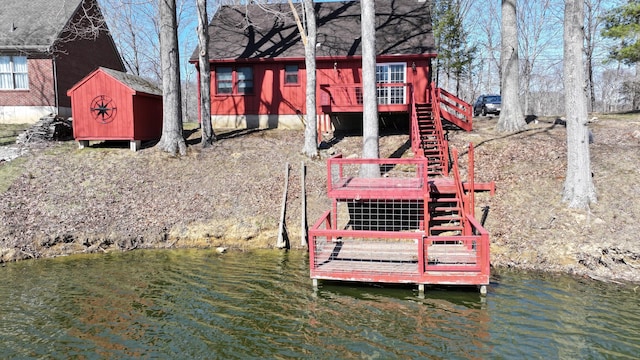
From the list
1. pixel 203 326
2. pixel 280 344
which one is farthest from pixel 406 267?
pixel 203 326

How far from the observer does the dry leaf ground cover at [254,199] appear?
11.3 meters

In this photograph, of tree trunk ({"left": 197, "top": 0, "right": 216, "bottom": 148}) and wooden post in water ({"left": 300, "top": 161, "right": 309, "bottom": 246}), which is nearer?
wooden post in water ({"left": 300, "top": 161, "right": 309, "bottom": 246})

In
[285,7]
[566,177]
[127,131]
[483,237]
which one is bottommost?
[483,237]

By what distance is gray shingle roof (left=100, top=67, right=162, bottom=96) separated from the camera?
1823 centimetres

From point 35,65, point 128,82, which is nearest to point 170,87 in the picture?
point 128,82

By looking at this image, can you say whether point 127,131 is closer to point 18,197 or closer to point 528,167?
point 18,197

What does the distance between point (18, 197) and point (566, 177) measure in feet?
55.4

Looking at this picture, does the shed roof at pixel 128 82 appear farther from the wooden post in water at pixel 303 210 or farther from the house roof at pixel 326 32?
the wooden post in water at pixel 303 210

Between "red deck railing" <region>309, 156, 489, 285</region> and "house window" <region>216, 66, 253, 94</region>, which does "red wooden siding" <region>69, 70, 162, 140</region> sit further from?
"red deck railing" <region>309, 156, 489, 285</region>

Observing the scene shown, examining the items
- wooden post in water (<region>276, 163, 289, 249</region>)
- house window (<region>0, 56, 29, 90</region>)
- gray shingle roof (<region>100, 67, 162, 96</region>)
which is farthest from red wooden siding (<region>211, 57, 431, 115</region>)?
house window (<region>0, 56, 29, 90</region>)

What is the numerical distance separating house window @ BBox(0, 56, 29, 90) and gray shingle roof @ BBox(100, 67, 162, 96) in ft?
22.9

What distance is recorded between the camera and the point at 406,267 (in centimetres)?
977

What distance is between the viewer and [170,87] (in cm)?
1825

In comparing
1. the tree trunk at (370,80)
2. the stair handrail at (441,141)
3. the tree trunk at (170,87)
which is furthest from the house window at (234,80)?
the stair handrail at (441,141)
